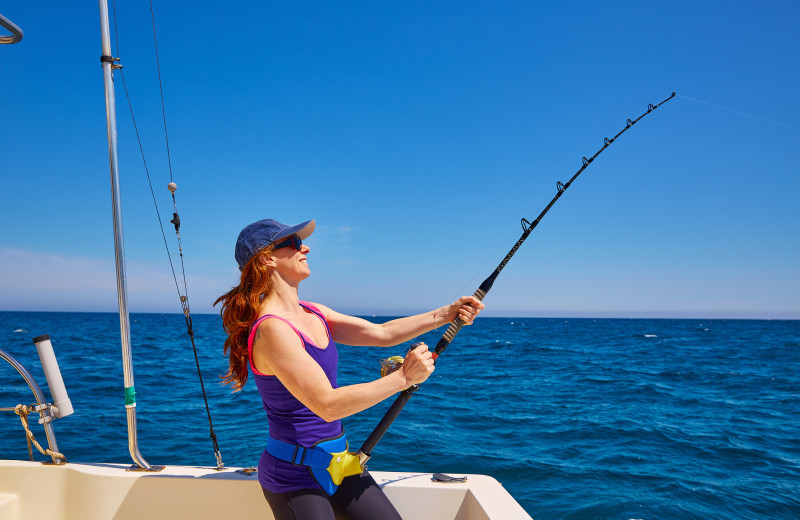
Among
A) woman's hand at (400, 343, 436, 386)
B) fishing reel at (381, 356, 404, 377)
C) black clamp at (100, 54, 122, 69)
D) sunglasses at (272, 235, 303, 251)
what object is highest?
black clamp at (100, 54, 122, 69)

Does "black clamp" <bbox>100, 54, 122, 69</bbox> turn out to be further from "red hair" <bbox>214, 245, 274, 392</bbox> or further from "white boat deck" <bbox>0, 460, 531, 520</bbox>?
"white boat deck" <bbox>0, 460, 531, 520</bbox>

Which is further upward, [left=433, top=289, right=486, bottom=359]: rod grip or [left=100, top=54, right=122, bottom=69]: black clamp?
[left=100, top=54, right=122, bottom=69]: black clamp

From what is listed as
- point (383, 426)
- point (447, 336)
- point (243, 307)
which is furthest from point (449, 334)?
point (243, 307)

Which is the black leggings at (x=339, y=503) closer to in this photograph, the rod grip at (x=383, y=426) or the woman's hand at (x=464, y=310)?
the rod grip at (x=383, y=426)

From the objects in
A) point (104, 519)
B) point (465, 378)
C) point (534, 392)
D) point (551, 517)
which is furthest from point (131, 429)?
point (465, 378)

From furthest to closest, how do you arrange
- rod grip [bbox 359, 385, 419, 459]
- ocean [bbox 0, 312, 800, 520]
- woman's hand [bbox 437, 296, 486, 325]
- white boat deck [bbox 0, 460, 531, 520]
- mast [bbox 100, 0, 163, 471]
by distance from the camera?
1. ocean [bbox 0, 312, 800, 520]
2. mast [bbox 100, 0, 163, 471]
3. white boat deck [bbox 0, 460, 531, 520]
4. woman's hand [bbox 437, 296, 486, 325]
5. rod grip [bbox 359, 385, 419, 459]

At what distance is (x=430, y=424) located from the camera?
9.34 metres

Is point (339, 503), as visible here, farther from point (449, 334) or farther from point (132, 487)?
point (132, 487)

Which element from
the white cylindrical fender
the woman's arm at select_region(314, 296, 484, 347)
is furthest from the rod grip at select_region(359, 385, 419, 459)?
the white cylindrical fender

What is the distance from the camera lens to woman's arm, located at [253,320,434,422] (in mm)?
1500

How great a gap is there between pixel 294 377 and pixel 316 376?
0.07m

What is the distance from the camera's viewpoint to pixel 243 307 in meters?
1.70

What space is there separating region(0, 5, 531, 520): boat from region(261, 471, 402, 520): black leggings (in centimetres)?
37

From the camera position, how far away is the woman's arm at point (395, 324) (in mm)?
2092
